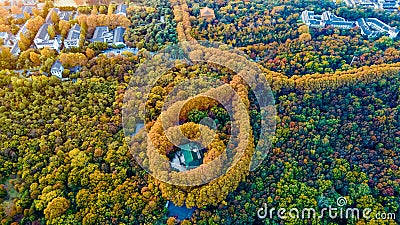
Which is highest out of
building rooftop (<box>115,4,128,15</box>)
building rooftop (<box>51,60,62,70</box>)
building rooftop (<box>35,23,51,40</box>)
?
building rooftop (<box>115,4,128,15</box>)

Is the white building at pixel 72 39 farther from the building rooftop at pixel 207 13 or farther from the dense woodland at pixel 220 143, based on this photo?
the building rooftop at pixel 207 13

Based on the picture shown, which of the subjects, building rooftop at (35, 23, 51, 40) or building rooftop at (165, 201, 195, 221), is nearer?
building rooftop at (165, 201, 195, 221)

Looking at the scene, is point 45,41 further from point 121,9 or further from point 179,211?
point 179,211

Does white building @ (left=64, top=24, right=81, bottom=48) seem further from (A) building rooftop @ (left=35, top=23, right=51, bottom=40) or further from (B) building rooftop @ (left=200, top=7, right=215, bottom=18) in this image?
(B) building rooftop @ (left=200, top=7, right=215, bottom=18)

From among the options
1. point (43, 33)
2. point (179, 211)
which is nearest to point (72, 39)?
point (43, 33)

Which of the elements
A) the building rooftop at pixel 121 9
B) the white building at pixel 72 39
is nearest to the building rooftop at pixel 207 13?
the building rooftop at pixel 121 9

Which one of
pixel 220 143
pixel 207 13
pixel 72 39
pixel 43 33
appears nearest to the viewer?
pixel 220 143

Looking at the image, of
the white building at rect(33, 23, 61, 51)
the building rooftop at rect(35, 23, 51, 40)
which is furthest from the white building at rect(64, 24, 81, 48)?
the building rooftop at rect(35, 23, 51, 40)

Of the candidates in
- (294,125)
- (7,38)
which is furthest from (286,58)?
(7,38)

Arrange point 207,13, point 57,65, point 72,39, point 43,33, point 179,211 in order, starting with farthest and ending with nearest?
point 207,13 < point 43,33 < point 72,39 < point 57,65 < point 179,211
